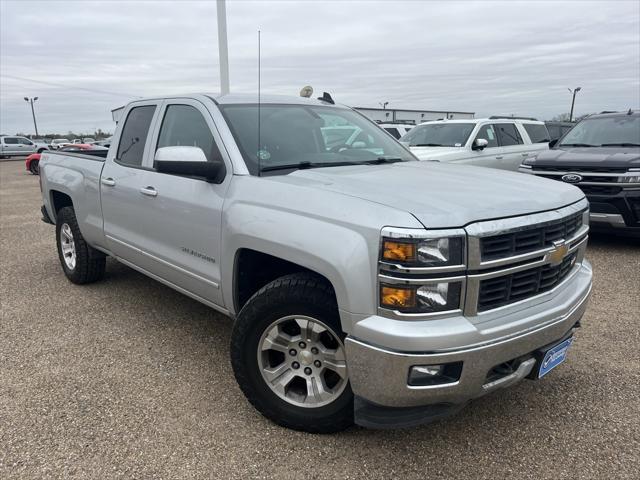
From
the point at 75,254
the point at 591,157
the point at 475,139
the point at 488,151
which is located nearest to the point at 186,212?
the point at 75,254

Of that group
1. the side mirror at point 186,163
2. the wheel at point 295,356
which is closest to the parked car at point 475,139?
the side mirror at point 186,163

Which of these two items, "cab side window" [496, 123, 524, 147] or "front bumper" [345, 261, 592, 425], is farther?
"cab side window" [496, 123, 524, 147]

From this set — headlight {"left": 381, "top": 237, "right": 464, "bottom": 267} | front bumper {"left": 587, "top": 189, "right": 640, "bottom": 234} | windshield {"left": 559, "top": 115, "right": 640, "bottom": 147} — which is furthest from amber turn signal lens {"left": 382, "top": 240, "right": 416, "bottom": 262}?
windshield {"left": 559, "top": 115, "right": 640, "bottom": 147}

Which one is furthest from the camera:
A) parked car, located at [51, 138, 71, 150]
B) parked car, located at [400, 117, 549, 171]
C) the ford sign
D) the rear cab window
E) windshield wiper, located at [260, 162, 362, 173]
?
parked car, located at [51, 138, 71, 150]

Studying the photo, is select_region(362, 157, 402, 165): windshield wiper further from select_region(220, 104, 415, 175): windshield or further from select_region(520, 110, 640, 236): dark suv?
select_region(520, 110, 640, 236): dark suv

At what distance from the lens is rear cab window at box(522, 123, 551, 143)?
1098 cm

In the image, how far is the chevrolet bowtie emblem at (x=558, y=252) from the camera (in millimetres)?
2535

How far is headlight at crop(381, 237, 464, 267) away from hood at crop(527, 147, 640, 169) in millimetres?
5354

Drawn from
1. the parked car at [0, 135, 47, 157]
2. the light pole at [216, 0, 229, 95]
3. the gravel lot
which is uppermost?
the light pole at [216, 0, 229, 95]

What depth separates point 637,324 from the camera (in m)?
4.25

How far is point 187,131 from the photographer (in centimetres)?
366

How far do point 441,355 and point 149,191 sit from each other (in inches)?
97.8

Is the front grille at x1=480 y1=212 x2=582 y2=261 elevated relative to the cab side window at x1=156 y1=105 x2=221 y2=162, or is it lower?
lower

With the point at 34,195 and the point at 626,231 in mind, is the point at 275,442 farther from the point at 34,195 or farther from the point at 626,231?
the point at 34,195
